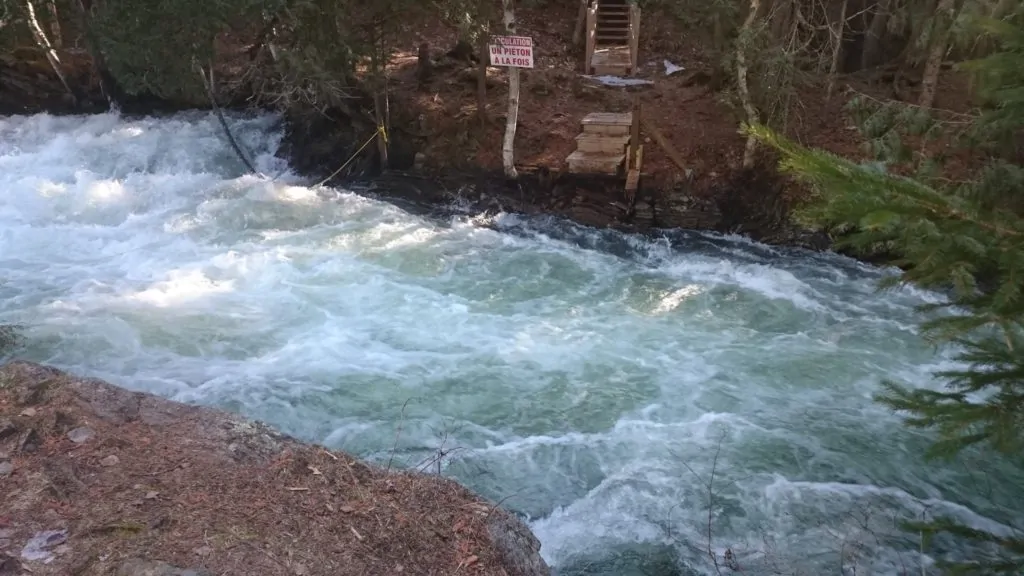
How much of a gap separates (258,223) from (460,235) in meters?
3.37

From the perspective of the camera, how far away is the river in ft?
20.1

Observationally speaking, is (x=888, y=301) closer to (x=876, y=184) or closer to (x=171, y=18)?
(x=876, y=184)

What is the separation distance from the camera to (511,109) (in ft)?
41.6

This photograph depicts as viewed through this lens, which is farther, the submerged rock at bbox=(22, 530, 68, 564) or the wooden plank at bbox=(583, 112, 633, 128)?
the wooden plank at bbox=(583, 112, 633, 128)

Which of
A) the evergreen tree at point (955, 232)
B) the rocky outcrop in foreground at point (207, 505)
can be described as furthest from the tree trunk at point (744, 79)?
the rocky outcrop in foreground at point (207, 505)

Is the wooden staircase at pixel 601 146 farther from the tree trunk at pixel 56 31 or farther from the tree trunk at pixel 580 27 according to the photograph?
the tree trunk at pixel 56 31

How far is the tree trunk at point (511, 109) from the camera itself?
11.9 m

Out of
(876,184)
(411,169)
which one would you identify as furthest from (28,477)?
(411,169)

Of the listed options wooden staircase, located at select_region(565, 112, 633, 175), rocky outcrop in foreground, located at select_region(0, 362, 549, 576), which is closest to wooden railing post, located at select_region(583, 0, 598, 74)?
wooden staircase, located at select_region(565, 112, 633, 175)

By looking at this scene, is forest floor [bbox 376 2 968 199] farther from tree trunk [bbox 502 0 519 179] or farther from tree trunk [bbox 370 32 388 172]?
tree trunk [bbox 370 32 388 172]

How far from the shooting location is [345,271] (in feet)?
34.8

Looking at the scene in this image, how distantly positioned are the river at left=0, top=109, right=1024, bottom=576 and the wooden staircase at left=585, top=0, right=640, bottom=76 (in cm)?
618

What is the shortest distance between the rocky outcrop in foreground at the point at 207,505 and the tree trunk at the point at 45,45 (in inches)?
568

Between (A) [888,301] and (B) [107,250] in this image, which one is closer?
(A) [888,301]
